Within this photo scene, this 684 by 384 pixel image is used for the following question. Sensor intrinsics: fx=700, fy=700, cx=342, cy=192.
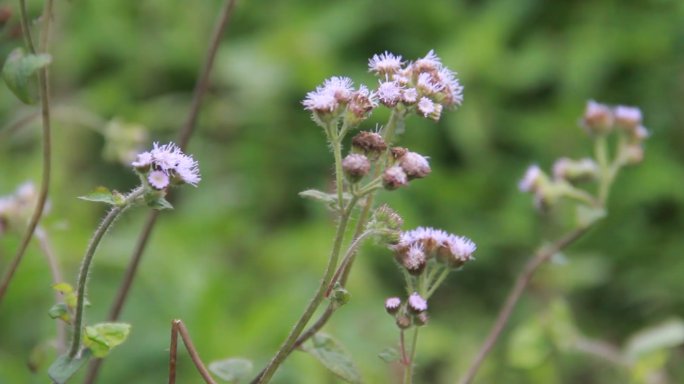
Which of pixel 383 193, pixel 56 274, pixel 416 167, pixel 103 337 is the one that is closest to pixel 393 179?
pixel 416 167

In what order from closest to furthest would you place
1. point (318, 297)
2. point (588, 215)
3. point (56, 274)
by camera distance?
point (318, 297)
point (56, 274)
point (588, 215)

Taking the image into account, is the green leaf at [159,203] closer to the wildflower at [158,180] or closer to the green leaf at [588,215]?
the wildflower at [158,180]

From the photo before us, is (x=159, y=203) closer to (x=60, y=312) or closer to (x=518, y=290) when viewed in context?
(x=60, y=312)

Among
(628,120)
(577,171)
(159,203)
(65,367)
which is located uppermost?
(628,120)

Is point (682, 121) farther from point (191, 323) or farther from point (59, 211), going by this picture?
point (59, 211)

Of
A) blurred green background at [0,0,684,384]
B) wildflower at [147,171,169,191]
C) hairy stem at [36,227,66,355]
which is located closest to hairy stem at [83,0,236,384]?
hairy stem at [36,227,66,355]

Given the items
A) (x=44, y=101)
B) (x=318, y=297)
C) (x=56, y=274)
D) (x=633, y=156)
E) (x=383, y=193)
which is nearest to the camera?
(x=318, y=297)

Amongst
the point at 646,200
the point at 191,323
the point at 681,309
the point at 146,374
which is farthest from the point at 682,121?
the point at 146,374
